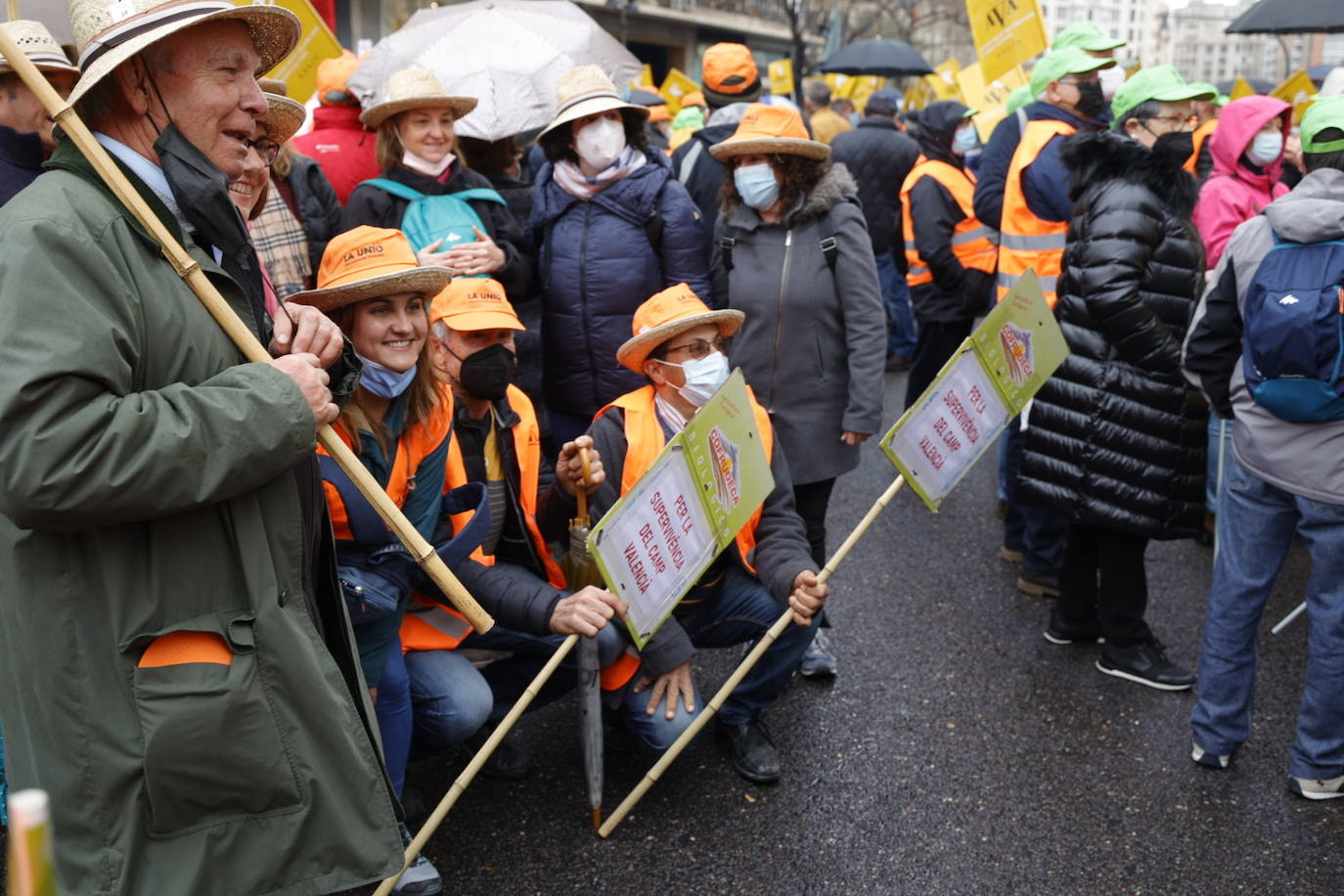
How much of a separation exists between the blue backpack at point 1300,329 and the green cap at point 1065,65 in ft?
8.45

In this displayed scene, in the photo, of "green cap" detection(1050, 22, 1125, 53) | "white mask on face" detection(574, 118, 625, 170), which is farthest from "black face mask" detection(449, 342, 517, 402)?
"green cap" detection(1050, 22, 1125, 53)

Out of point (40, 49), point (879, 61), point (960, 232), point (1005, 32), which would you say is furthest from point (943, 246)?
point (879, 61)

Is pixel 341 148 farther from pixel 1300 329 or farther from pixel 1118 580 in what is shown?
pixel 1300 329

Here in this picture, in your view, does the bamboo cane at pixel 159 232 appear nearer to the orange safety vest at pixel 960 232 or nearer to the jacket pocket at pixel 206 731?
the jacket pocket at pixel 206 731

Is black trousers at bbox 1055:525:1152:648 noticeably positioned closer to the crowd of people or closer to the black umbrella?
the crowd of people

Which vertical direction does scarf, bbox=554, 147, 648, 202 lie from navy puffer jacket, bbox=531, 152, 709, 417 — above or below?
above

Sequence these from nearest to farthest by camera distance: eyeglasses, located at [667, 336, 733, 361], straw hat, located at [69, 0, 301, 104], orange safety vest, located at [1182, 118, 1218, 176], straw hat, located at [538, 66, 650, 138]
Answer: straw hat, located at [69, 0, 301, 104] < eyeglasses, located at [667, 336, 733, 361] < straw hat, located at [538, 66, 650, 138] < orange safety vest, located at [1182, 118, 1218, 176]

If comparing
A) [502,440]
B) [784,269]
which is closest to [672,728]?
[502,440]

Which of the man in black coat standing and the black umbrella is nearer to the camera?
the man in black coat standing

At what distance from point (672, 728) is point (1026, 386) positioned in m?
1.49

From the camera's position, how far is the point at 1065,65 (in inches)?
232

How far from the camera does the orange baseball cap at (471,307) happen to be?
3.54 meters

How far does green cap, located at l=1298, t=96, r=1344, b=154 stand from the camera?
3480 millimetres

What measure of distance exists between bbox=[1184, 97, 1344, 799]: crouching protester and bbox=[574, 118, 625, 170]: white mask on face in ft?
7.06
